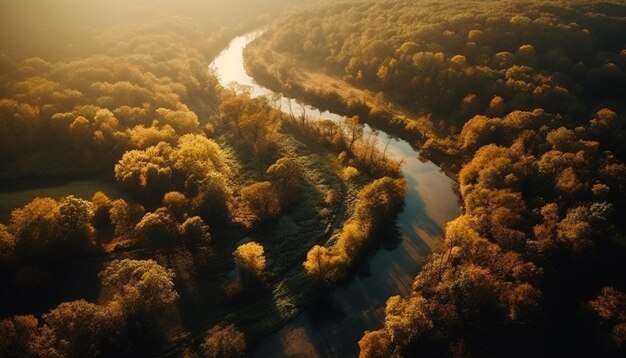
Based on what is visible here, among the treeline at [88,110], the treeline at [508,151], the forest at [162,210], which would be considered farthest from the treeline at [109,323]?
the treeline at [88,110]

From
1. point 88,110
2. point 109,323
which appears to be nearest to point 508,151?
point 109,323

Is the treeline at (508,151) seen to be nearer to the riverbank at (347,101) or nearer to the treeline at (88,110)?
the riverbank at (347,101)

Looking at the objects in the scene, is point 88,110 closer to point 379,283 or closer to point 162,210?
point 162,210

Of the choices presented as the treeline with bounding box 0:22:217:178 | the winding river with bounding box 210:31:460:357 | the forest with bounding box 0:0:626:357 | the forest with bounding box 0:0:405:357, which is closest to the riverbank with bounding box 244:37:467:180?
the forest with bounding box 0:0:626:357

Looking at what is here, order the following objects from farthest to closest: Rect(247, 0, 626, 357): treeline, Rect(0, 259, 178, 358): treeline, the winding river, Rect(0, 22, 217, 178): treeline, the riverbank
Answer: the riverbank
Rect(0, 22, 217, 178): treeline
the winding river
Rect(247, 0, 626, 357): treeline
Rect(0, 259, 178, 358): treeline

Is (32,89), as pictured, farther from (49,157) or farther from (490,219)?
(490,219)

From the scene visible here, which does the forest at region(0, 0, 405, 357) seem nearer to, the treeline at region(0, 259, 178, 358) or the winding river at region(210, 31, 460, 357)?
the treeline at region(0, 259, 178, 358)

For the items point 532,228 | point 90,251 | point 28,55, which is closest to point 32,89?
point 28,55
